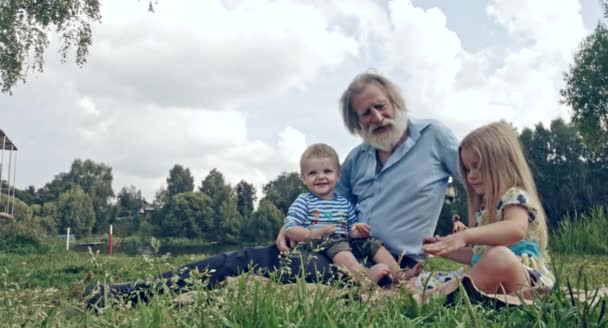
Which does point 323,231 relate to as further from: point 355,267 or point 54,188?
point 54,188

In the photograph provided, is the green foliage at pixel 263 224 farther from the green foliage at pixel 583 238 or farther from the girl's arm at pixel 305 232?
the girl's arm at pixel 305 232

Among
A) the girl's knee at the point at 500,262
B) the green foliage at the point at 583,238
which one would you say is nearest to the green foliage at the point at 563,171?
the green foliage at the point at 583,238

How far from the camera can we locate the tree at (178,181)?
7950cm

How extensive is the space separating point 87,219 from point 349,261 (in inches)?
2881

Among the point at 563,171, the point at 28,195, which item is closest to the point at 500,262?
the point at 563,171

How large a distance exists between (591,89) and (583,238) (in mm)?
17788

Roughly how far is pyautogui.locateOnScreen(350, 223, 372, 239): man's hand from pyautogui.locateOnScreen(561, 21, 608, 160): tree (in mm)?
25092

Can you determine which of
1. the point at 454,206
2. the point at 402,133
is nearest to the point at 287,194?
the point at 454,206

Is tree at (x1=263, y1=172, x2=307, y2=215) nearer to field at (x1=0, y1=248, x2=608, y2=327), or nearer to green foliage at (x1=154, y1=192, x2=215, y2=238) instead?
green foliage at (x1=154, y1=192, x2=215, y2=238)

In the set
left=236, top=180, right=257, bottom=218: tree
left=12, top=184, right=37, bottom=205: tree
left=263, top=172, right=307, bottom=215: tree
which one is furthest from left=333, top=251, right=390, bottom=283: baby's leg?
left=12, top=184, right=37, bottom=205: tree

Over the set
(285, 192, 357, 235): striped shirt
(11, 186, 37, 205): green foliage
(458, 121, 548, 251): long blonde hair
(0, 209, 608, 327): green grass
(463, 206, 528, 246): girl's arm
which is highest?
(11, 186, 37, 205): green foliage

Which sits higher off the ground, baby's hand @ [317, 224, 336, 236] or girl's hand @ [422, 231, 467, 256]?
baby's hand @ [317, 224, 336, 236]

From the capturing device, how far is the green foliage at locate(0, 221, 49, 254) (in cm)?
1484

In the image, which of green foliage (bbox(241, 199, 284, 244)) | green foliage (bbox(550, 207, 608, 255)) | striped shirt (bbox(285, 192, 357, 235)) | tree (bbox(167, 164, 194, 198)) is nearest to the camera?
striped shirt (bbox(285, 192, 357, 235))
